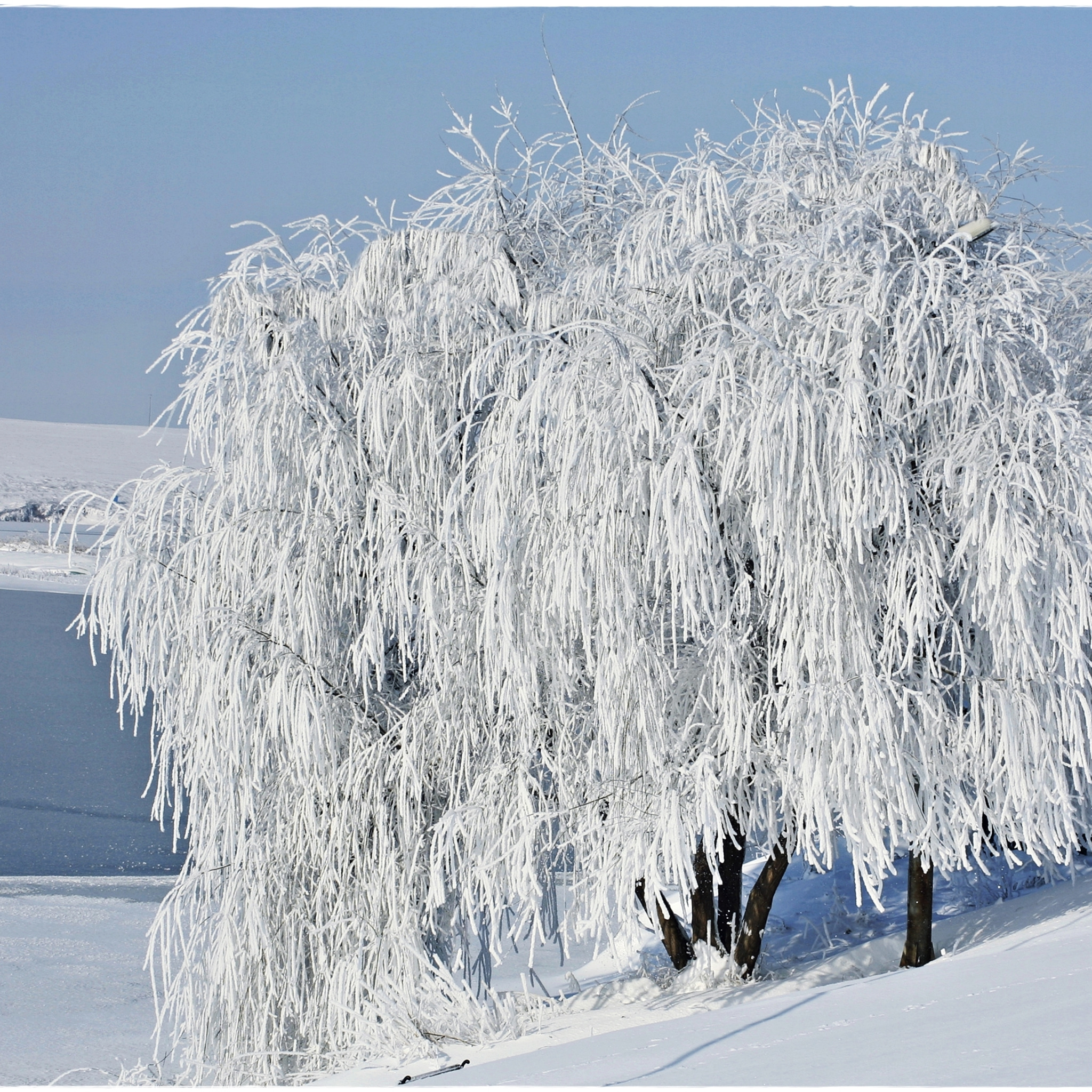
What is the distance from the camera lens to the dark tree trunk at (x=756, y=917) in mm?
5598

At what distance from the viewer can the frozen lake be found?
519 inches

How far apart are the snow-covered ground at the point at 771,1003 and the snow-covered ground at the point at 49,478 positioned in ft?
86.6

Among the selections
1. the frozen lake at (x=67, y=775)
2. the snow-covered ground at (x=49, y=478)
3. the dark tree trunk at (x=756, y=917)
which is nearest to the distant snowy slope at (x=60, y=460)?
the snow-covered ground at (x=49, y=478)

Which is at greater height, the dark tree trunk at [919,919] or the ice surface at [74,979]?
the ice surface at [74,979]

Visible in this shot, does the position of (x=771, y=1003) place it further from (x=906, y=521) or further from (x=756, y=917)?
(x=906, y=521)

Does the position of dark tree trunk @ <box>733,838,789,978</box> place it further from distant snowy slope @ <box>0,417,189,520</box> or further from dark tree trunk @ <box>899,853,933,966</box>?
distant snowy slope @ <box>0,417,189,520</box>

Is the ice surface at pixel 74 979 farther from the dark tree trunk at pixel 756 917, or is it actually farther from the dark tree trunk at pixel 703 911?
the dark tree trunk at pixel 756 917

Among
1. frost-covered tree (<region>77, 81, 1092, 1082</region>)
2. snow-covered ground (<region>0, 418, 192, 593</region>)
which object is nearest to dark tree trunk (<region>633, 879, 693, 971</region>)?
frost-covered tree (<region>77, 81, 1092, 1082</region>)

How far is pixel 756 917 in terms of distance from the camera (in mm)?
5633

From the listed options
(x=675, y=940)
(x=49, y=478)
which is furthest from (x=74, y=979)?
(x=49, y=478)

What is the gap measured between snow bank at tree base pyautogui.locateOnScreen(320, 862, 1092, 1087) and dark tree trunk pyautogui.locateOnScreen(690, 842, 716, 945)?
0.20 m

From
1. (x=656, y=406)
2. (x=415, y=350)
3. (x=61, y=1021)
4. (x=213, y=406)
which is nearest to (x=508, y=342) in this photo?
(x=415, y=350)

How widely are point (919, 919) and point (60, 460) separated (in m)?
61.3

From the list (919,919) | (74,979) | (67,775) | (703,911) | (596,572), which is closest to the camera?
(596,572)
